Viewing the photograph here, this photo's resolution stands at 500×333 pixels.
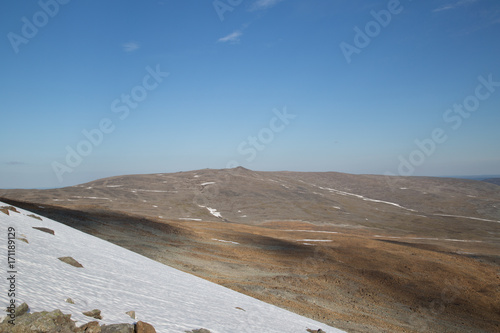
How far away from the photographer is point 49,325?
17.1ft

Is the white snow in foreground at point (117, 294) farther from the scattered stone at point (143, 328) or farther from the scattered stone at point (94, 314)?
the scattered stone at point (143, 328)

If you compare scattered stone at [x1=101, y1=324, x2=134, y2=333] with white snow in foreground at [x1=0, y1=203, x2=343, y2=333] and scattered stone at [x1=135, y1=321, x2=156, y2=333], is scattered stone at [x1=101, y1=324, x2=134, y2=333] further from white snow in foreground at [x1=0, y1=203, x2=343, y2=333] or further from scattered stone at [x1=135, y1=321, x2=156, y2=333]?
white snow in foreground at [x1=0, y1=203, x2=343, y2=333]

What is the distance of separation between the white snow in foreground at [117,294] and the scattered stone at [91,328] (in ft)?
0.78

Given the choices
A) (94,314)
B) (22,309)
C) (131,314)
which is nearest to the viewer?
(22,309)

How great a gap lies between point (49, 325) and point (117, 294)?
3.15 metres

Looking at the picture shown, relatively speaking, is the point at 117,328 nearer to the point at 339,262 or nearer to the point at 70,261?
the point at 70,261

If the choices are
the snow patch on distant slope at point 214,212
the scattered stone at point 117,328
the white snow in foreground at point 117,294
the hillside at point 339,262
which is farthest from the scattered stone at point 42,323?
the snow patch on distant slope at point 214,212

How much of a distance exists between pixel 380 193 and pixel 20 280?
120571mm

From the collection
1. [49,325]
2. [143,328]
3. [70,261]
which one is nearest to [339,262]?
[70,261]

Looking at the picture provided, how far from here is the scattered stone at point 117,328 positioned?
5.72 meters

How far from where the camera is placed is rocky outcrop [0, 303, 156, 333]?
4.97 m

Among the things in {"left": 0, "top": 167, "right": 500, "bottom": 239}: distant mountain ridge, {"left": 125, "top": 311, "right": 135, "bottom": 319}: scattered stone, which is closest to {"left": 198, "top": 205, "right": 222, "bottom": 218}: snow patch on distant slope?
{"left": 0, "top": 167, "right": 500, "bottom": 239}: distant mountain ridge

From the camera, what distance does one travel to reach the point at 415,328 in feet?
52.6

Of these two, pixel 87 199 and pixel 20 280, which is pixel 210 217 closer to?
pixel 87 199
